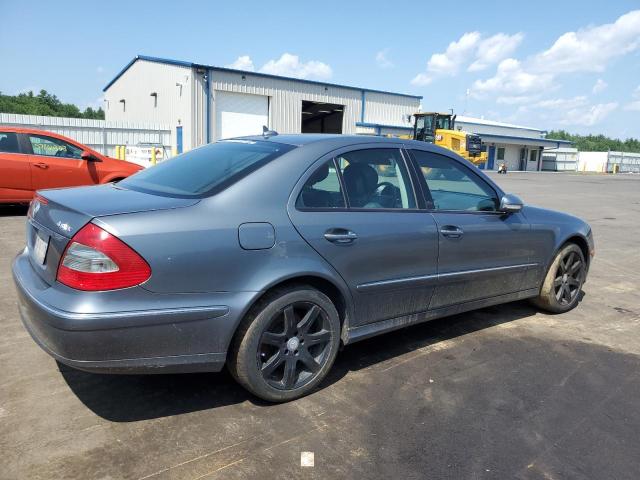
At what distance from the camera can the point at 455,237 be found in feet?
12.5

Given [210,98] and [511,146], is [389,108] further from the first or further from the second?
[511,146]

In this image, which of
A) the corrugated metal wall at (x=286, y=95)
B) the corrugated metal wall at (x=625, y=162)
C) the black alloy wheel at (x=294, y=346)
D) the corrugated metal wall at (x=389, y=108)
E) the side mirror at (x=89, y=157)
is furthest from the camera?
the corrugated metal wall at (x=625, y=162)

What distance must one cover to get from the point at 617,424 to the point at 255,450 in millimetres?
2082

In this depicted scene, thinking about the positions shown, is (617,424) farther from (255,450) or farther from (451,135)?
(451,135)

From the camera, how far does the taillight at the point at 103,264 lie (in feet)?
8.19

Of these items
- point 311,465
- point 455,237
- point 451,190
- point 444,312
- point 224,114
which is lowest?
point 311,465

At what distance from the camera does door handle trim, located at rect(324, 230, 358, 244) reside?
3.12 meters

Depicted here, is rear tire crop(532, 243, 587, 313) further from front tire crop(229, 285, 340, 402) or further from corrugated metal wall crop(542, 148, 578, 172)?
corrugated metal wall crop(542, 148, 578, 172)

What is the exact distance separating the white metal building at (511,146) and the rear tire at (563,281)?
1878 inches

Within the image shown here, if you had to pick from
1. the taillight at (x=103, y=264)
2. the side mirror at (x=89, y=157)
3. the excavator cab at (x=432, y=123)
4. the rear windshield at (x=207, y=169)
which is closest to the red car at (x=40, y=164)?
the side mirror at (x=89, y=157)

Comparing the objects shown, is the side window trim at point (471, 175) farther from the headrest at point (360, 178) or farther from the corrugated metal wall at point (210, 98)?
the corrugated metal wall at point (210, 98)

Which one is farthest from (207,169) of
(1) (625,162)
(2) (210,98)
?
(1) (625,162)

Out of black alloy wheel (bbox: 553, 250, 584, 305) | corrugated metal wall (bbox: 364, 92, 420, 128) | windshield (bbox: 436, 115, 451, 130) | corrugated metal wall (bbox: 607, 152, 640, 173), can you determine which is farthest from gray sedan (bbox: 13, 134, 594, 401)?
corrugated metal wall (bbox: 607, 152, 640, 173)

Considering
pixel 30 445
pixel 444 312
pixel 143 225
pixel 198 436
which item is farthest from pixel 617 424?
pixel 30 445
